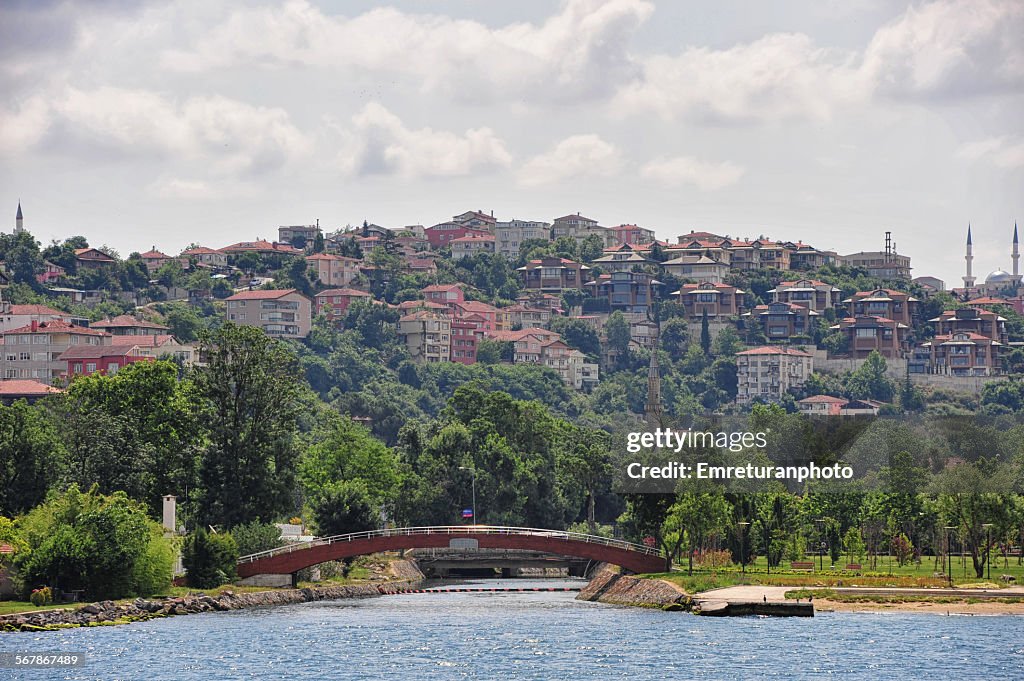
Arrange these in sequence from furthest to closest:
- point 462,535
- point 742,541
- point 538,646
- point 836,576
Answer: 1. point 462,535
2. point 742,541
3. point 836,576
4. point 538,646

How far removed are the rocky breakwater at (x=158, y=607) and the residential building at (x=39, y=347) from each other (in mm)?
103420

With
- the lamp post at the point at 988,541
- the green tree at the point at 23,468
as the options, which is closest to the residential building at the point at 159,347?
the green tree at the point at 23,468

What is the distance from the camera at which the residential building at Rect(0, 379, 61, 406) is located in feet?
527

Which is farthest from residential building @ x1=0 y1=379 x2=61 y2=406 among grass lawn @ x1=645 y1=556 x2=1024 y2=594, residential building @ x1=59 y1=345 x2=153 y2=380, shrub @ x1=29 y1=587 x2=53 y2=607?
shrub @ x1=29 y1=587 x2=53 y2=607

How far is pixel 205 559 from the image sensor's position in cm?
7938

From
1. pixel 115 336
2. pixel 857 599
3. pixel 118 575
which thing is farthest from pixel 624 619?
pixel 115 336

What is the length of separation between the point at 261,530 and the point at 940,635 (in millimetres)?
32266

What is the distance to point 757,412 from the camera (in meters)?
134

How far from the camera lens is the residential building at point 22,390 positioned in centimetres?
16075

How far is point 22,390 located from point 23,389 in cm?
63

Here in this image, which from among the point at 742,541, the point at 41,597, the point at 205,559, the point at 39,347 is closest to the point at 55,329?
the point at 39,347

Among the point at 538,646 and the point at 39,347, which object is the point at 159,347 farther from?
the point at 538,646

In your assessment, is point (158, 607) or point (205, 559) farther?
point (205, 559)

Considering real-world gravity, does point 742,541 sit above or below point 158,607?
above
